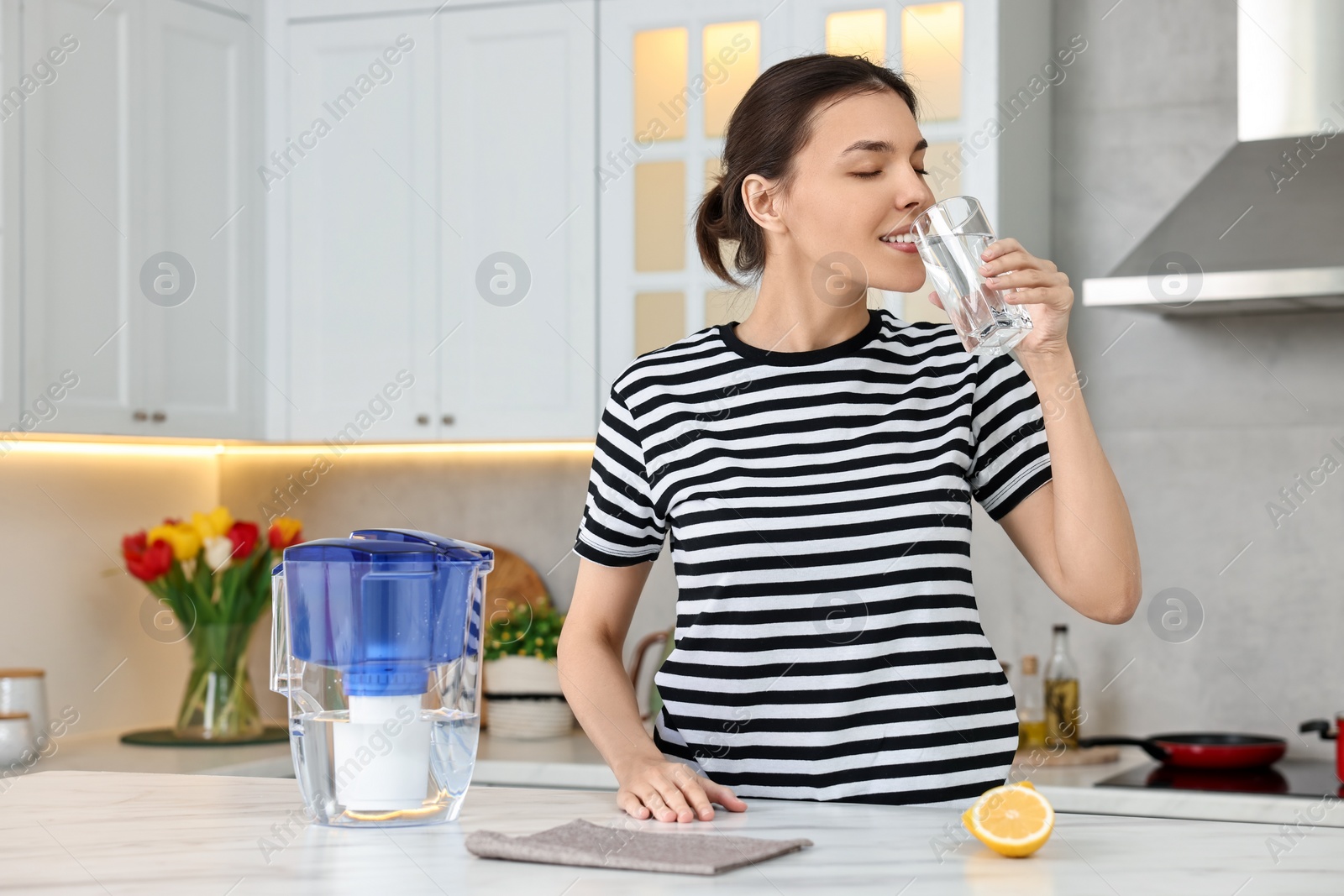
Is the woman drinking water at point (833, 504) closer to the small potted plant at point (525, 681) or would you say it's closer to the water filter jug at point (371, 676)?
the water filter jug at point (371, 676)

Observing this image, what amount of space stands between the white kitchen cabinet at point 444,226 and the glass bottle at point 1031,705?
34.1 inches

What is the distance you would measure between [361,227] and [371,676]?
1.87 meters

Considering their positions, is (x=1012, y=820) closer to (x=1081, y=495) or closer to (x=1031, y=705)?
(x=1081, y=495)

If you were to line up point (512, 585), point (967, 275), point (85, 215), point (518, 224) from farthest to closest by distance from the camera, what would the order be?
1. point (512, 585)
2. point (518, 224)
3. point (85, 215)
4. point (967, 275)

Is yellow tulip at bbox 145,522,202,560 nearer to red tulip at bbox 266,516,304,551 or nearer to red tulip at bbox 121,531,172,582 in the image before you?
red tulip at bbox 121,531,172,582

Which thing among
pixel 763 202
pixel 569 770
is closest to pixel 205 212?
pixel 569 770

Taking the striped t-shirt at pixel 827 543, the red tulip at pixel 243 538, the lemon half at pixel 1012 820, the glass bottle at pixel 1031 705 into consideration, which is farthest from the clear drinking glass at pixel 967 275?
the red tulip at pixel 243 538

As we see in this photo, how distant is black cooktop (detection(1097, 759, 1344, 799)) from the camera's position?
2.08 meters

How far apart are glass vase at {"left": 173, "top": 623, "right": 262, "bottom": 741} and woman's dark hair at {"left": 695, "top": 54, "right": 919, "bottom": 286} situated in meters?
1.54

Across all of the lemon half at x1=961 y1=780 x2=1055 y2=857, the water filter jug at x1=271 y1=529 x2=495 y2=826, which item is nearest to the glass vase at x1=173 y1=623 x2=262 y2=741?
the water filter jug at x1=271 y1=529 x2=495 y2=826

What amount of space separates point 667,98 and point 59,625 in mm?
1492

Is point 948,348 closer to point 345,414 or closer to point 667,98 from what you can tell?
point 667,98

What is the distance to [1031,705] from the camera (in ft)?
8.18

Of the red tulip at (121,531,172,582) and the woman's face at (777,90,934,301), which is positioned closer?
the woman's face at (777,90,934,301)
